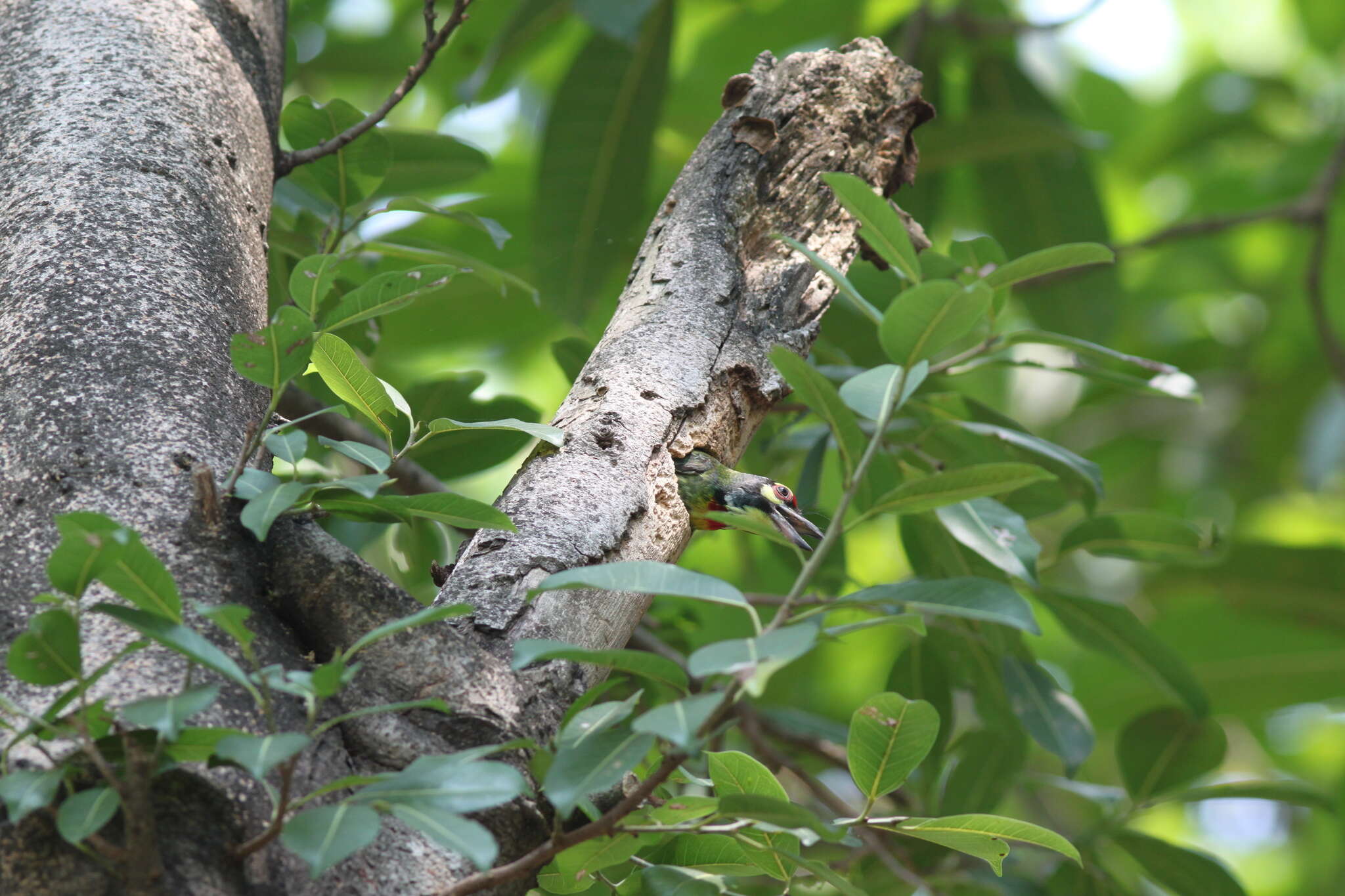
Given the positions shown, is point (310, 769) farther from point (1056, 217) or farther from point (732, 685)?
point (1056, 217)

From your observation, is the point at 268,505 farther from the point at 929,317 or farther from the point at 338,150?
the point at 338,150

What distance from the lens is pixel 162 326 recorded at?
1.15 m

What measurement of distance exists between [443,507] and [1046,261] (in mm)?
734

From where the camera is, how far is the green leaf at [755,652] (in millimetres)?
759

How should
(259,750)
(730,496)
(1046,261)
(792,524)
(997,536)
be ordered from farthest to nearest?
(792,524), (730,496), (997,536), (1046,261), (259,750)

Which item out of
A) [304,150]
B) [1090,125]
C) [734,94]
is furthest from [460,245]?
[1090,125]

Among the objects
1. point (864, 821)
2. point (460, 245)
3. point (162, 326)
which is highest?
point (460, 245)

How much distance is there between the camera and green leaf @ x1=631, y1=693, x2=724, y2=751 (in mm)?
725

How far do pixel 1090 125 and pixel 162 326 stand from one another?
414 centimetres

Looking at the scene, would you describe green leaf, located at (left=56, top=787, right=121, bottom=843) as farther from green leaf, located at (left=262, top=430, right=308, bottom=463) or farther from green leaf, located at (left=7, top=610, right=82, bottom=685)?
green leaf, located at (left=262, top=430, right=308, bottom=463)

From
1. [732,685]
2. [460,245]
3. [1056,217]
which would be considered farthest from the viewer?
[1056,217]

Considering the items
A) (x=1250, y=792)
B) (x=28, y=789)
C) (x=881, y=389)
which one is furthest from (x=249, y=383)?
(x=1250, y=792)

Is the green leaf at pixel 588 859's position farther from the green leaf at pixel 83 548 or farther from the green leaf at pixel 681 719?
the green leaf at pixel 83 548

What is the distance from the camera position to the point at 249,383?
4.00 feet
